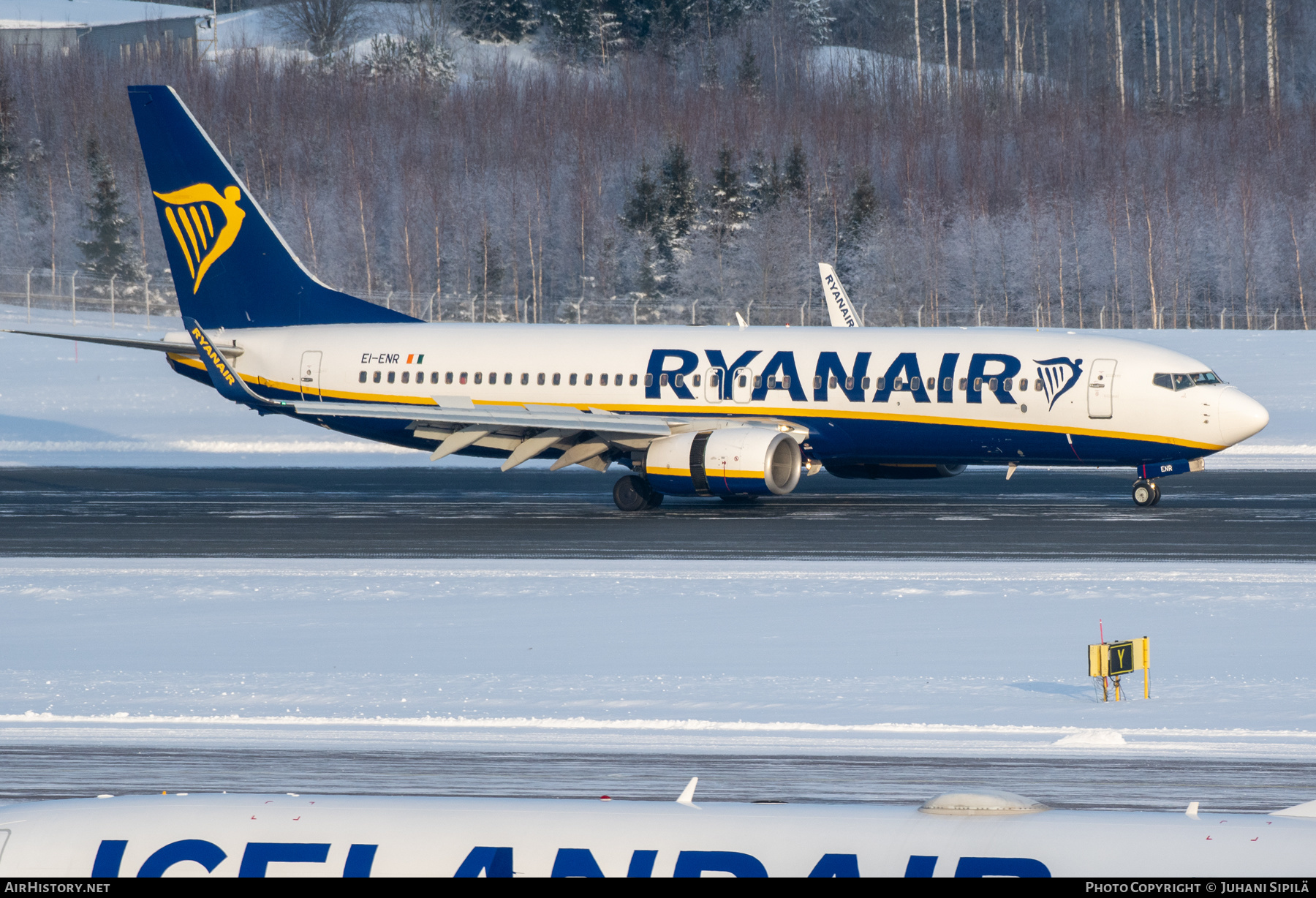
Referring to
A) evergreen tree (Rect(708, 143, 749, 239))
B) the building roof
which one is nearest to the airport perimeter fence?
evergreen tree (Rect(708, 143, 749, 239))

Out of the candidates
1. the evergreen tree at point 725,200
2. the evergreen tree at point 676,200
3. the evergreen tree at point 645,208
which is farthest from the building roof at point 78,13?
the evergreen tree at point 725,200

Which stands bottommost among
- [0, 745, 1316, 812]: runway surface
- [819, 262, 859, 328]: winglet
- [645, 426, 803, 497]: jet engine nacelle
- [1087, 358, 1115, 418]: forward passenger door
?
[0, 745, 1316, 812]: runway surface

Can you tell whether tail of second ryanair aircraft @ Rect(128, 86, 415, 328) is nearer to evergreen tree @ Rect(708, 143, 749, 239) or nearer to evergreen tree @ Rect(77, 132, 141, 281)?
evergreen tree @ Rect(708, 143, 749, 239)

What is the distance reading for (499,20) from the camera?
166 m

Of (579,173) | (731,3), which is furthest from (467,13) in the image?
(579,173)

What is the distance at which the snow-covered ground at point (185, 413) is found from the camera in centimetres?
4806

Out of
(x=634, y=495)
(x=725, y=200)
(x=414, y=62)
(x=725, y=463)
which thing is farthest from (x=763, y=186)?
(x=725, y=463)

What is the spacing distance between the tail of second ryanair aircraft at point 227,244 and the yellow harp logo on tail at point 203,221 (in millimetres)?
18

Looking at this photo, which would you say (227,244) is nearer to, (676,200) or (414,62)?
(676,200)

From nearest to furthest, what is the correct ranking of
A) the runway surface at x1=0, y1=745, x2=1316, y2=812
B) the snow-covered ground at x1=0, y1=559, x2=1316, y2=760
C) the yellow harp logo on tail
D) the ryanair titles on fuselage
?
1. the runway surface at x1=0, y1=745, x2=1316, y2=812
2. the snow-covered ground at x1=0, y1=559, x2=1316, y2=760
3. the ryanair titles on fuselage
4. the yellow harp logo on tail

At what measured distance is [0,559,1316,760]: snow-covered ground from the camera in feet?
49.5

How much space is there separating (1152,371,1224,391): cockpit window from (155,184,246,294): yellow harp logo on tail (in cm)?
2183

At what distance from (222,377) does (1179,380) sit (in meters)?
20.4

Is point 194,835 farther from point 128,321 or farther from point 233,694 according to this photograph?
point 128,321
